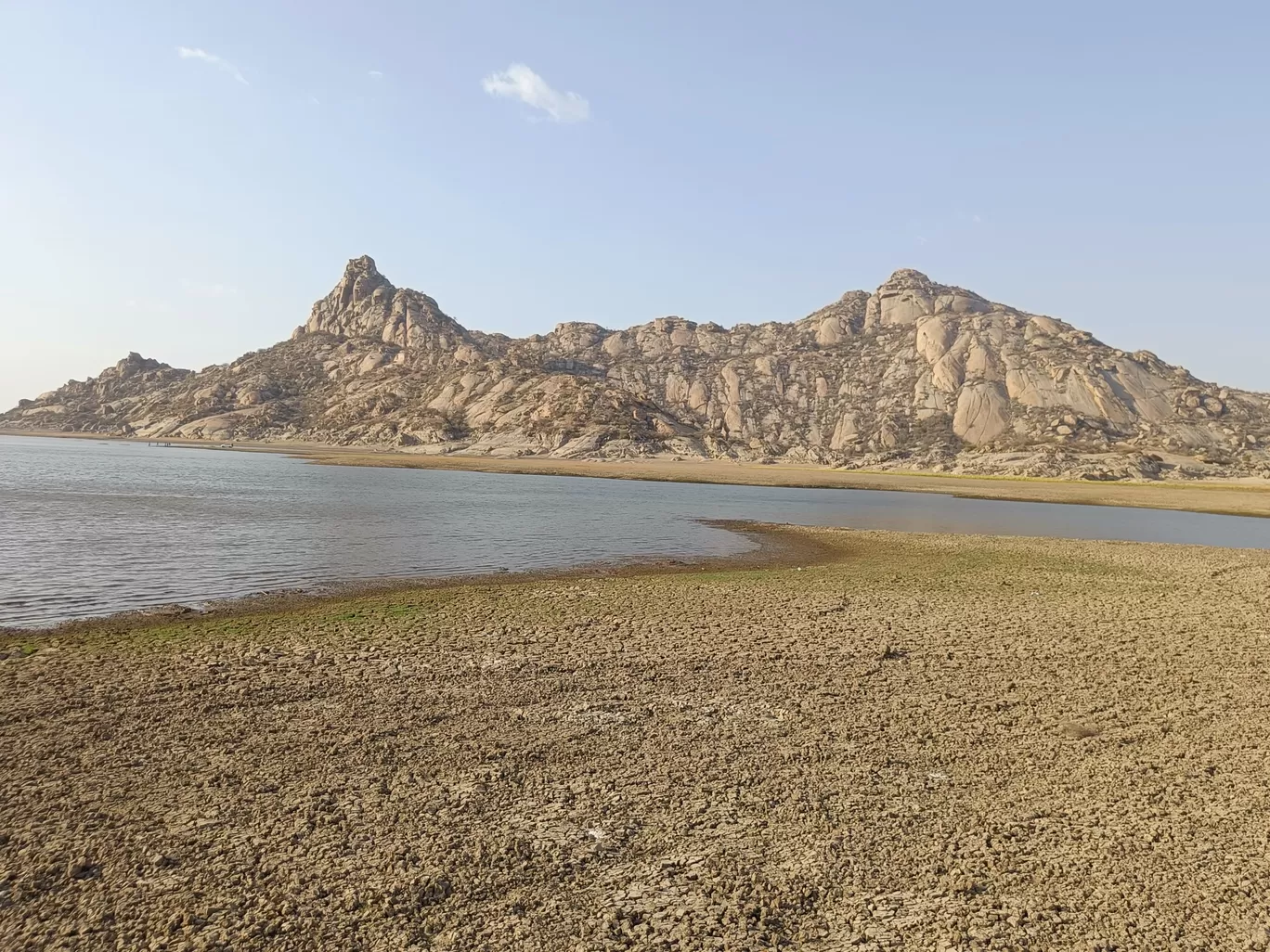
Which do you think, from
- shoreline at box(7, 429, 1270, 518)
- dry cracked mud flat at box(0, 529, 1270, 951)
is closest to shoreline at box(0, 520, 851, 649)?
dry cracked mud flat at box(0, 529, 1270, 951)

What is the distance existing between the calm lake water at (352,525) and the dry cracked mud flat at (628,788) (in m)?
8.45

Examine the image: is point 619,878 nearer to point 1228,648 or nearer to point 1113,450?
point 1228,648

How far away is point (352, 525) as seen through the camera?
139 feet

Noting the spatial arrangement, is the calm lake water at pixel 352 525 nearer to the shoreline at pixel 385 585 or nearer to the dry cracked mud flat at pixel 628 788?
the shoreline at pixel 385 585

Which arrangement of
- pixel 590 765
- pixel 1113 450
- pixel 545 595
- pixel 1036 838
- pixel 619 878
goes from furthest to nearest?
pixel 1113 450 → pixel 545 595 → pixel 590 765 → pixel 1036 838 → pixel 619 878

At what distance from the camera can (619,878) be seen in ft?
25.2

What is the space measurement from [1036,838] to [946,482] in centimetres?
12855

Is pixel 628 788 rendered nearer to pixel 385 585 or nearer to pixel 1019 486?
pixel 385 585

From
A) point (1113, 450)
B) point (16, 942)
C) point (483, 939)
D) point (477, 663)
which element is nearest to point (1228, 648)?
point (477, 663)

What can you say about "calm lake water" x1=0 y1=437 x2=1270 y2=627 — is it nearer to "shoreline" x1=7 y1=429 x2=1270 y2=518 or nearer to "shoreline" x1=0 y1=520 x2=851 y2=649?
"shoreline" x1=0 y1=520 x2=851 y2=649

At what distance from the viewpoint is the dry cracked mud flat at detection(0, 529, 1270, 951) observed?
7.04 m

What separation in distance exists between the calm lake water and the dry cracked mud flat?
845cm

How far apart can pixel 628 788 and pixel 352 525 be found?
3707 cm

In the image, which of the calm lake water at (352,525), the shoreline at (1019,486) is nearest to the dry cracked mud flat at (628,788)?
the calm lake water at (352,525)
